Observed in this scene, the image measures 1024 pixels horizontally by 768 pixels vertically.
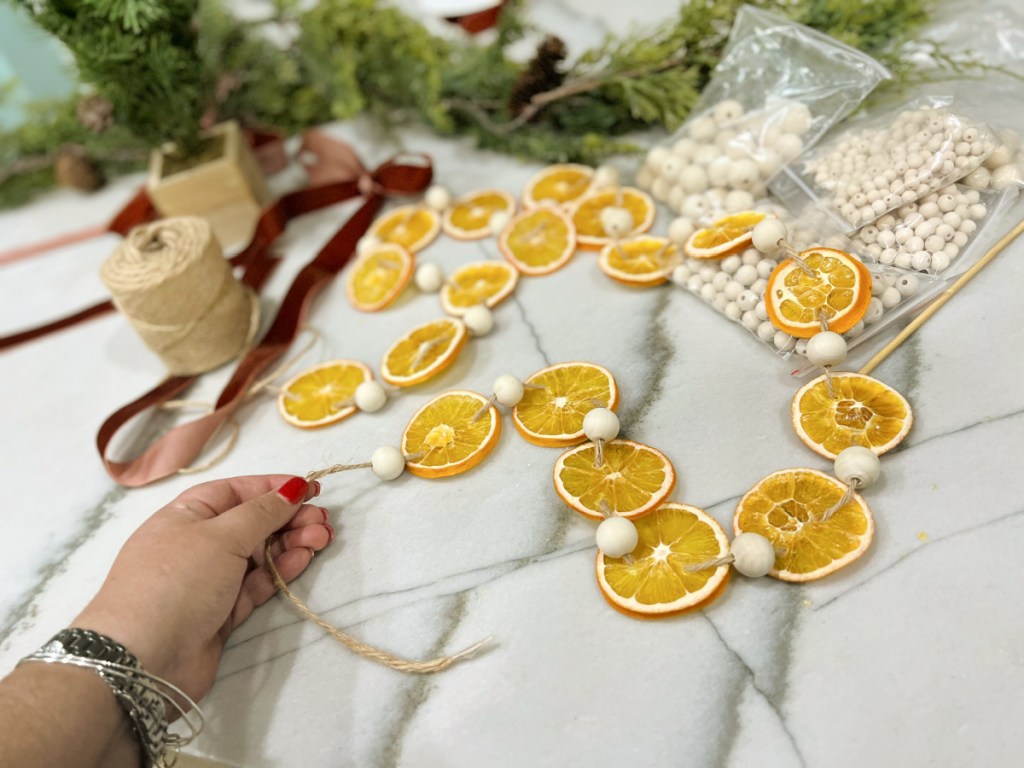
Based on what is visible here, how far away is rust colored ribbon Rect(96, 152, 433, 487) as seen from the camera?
1289 mm

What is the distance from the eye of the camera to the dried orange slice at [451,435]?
1.13 metres

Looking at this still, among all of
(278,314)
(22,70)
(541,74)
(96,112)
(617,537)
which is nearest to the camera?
(617,537)

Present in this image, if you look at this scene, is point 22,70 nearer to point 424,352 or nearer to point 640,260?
point 424,352

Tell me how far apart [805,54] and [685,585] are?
3.58 ft

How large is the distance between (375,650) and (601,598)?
0.31 m

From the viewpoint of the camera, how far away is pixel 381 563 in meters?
1.06

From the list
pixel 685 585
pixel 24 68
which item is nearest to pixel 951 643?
pixel 685 585

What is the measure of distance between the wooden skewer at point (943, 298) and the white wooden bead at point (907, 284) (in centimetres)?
4

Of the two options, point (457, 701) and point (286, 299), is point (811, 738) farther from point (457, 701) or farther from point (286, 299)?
point (286, 299)

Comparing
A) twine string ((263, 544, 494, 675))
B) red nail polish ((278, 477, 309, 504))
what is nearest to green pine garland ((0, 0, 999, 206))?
red nail polish ((278, 477, 309, 504))

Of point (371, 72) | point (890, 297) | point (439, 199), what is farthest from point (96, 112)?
point (890, 297)

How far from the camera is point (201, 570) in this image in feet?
3.02

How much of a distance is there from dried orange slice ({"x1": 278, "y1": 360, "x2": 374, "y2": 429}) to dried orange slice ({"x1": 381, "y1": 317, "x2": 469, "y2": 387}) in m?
0.06

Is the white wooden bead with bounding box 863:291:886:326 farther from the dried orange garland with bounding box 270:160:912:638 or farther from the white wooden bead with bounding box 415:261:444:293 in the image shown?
the white wooden bead with bounding box 415:261:444:293
